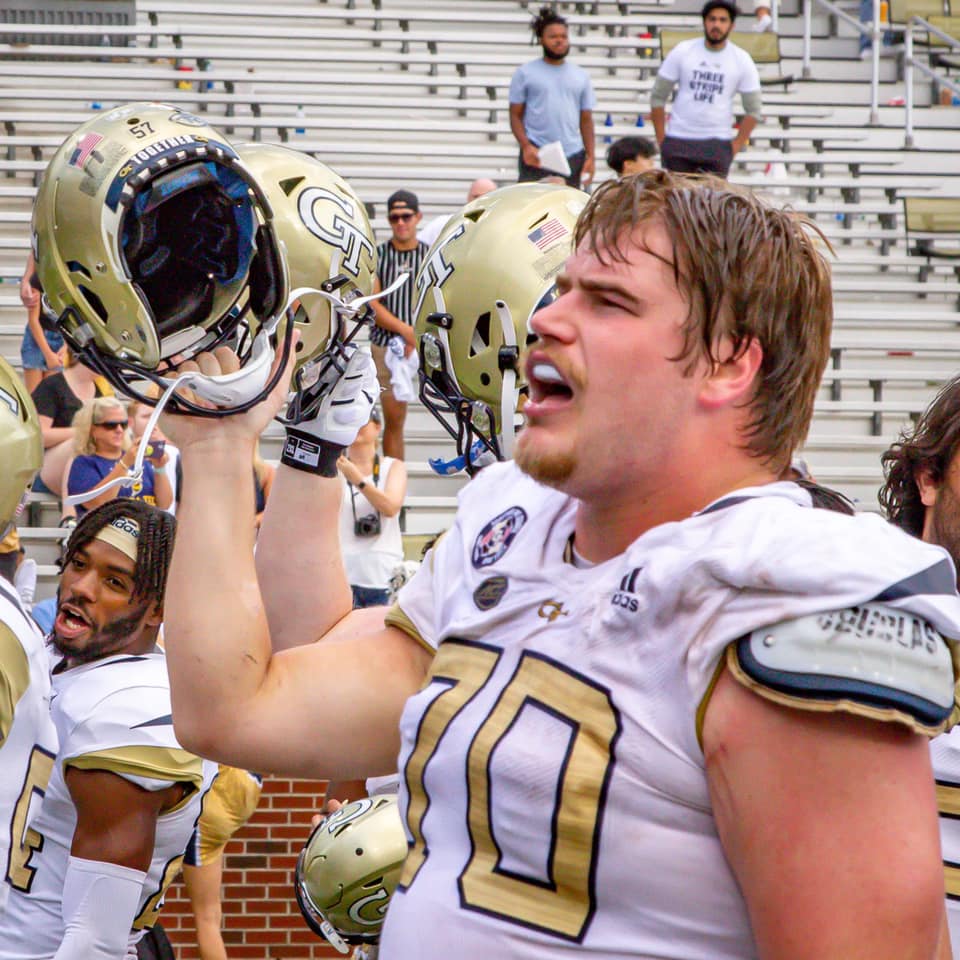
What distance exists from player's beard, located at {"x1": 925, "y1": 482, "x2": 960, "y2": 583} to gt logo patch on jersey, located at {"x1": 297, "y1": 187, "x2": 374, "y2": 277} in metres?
0.95

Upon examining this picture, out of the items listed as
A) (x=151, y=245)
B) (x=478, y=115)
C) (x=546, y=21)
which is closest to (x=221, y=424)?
(x=151, y=245)

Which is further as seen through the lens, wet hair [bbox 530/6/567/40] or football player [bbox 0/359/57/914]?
wet hair [bbox 530/6/567/40]

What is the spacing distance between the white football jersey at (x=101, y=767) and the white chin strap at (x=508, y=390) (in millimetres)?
Answer: 903

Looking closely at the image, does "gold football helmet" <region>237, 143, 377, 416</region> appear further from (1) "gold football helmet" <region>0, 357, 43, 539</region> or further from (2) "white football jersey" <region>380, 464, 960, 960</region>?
(2) "white football jersey" <region>380, 464, 960, 960</region>

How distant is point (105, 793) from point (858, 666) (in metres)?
1.79

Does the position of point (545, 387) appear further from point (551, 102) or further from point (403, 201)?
point (551, 102)

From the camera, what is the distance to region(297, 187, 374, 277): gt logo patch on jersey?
2.11m

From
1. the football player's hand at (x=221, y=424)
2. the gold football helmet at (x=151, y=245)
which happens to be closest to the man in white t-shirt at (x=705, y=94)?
the gold football helmet at (x=151, y=245)

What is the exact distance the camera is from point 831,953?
117cm

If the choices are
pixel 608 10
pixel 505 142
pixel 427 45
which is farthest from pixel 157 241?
pixel 608 10

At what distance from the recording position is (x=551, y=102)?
8695 millimetres

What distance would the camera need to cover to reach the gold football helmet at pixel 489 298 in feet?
7.22

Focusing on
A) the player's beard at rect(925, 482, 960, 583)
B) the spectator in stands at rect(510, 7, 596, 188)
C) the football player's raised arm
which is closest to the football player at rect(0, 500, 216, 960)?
the player's beard at rect(925, 482, 960, 583)

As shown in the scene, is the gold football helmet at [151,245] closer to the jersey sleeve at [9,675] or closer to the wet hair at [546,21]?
the jersey sleeve at [9,675]
